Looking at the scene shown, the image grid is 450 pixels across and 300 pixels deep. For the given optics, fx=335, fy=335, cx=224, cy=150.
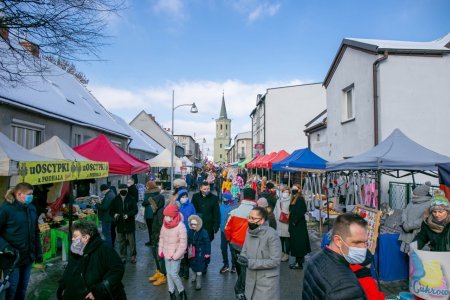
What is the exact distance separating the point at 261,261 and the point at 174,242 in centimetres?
193

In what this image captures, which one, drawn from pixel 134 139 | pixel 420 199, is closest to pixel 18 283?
pixel 420 199

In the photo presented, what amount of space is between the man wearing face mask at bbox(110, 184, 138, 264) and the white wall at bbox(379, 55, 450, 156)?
8678mm

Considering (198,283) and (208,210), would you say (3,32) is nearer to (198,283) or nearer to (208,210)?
(208,210)

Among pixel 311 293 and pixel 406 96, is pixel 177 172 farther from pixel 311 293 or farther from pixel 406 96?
pixel 311 293

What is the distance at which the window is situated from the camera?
34.0 ft

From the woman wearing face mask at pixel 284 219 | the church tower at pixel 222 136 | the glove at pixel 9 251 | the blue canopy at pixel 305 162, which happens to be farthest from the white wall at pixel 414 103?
the church tower at pixel 222 136

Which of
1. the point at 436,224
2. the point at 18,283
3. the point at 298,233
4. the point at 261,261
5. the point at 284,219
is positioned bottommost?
the point at 18,283

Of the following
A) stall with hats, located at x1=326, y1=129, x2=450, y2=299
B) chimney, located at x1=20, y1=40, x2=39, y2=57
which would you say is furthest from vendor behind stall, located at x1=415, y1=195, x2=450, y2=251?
chimney, located at x1=20, y1=40, x2=39, y2=57

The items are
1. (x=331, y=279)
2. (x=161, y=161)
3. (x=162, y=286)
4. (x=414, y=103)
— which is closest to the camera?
(x=331, y=279)

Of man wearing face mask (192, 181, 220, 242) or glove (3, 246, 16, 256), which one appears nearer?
glove (3, 246, 16, 256)

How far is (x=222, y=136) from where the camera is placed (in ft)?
441

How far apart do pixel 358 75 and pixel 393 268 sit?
8318mm

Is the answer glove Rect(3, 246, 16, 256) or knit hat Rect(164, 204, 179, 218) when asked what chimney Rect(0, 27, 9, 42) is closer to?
glove Rect(3, 246, 16, 256)

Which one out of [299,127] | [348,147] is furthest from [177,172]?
[348,147]
